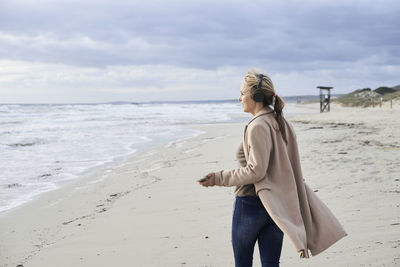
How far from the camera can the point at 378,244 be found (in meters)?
4.02

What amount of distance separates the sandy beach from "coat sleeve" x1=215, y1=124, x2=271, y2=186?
1.88m

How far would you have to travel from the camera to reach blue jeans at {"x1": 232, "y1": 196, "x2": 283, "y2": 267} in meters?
2.45

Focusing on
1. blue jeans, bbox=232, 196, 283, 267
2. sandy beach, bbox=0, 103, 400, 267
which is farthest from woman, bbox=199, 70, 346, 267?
sandy beach, bbox=0, 103, 400, 267

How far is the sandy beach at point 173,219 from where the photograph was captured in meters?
4.11

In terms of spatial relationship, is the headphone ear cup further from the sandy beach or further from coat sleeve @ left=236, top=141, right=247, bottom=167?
the sandy beach

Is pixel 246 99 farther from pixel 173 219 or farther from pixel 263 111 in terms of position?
pixel 173 219

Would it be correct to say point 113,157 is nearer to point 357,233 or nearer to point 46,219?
point 46,219

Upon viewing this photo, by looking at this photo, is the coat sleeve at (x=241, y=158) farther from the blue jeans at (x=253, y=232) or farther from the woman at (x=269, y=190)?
the blue jeans at (x=253, y=232)

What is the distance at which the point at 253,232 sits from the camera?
248 cm

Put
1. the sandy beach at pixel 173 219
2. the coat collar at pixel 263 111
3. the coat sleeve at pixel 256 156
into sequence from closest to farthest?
the coat sleeve at pixel 256 156, the coat collar at pixel 263 111, the sandy beach at pixel 173 219

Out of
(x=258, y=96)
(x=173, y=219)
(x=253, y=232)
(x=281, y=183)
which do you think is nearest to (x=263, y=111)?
(x=258, y=96)

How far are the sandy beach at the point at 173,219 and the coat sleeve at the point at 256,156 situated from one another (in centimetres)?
188

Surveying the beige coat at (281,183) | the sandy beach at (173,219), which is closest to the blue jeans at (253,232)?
the beige coat at (281,183)

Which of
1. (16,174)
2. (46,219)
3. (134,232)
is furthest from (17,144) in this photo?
(134,232)
